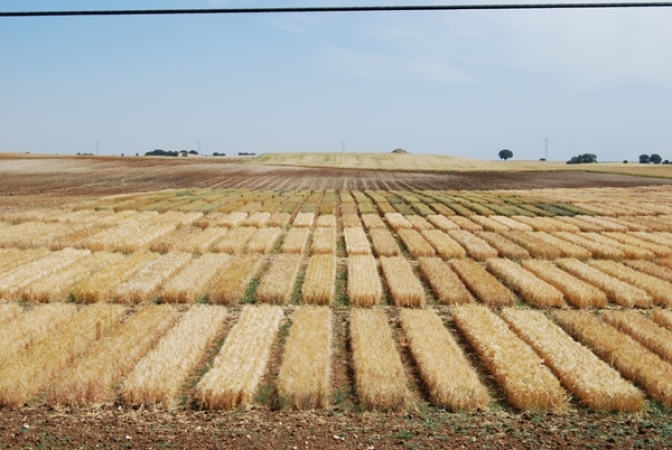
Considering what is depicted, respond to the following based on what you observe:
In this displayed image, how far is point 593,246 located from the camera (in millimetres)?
22094

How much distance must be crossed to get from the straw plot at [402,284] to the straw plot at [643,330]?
484 cm

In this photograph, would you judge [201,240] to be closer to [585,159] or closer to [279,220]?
[279,220]

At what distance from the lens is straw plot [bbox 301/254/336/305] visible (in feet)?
46.3

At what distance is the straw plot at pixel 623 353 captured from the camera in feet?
28.7

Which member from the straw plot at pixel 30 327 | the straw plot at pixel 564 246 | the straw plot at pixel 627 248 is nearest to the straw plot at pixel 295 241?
the straw plot at pixel 30 327

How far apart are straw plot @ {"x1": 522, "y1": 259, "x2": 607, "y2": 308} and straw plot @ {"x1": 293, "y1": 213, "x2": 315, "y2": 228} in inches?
497

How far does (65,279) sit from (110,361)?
7.63 metres

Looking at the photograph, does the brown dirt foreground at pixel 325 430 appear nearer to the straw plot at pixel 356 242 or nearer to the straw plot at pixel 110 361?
the straw plot at pixel 110 361

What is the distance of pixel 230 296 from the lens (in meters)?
14.0

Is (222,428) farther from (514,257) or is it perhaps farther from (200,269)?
(514,257)

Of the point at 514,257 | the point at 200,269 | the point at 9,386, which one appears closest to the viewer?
the point at 9,386

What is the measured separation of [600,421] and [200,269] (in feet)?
42.8

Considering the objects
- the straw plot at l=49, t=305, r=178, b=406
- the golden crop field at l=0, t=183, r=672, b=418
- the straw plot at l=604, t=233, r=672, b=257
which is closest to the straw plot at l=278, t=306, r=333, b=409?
the golden crop field at l=0, t=183, r=672, b=418

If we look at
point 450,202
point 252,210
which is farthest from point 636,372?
point 450,202
